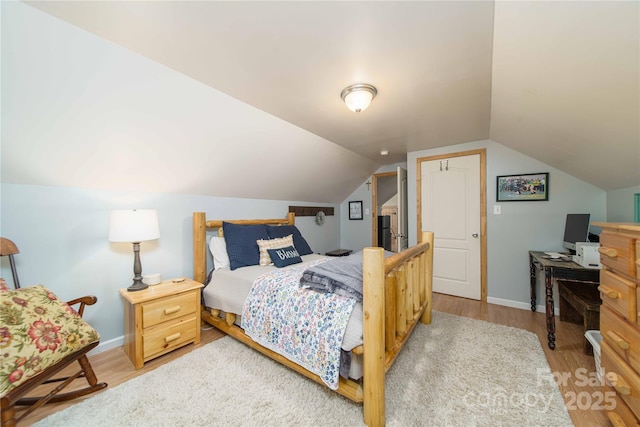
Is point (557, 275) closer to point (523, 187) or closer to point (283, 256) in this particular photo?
point (523, 187)

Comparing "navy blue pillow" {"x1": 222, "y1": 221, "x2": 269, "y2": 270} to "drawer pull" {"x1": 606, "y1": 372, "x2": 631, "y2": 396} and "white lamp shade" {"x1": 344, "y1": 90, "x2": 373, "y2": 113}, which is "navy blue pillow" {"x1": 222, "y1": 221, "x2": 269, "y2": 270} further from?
"drawer pull" {"x1": 606, "y1": 372, "x2": 631, "y2": 396}

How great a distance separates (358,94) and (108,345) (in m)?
2.99

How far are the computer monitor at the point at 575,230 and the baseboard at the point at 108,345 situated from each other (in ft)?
14.6

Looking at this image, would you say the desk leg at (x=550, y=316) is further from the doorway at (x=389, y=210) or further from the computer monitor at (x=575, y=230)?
the doorway at (x=389, y=210)

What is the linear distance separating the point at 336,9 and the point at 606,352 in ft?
7.35

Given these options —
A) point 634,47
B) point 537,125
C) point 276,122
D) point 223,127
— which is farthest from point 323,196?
point 634,47

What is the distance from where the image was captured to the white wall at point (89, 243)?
69.3 inches

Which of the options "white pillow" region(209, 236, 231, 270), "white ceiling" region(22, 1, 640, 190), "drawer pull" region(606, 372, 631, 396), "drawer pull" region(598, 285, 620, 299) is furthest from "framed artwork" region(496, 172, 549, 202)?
"white pillow" region(209, 236, 231, 270)

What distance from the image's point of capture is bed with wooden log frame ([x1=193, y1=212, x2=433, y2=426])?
1312mm

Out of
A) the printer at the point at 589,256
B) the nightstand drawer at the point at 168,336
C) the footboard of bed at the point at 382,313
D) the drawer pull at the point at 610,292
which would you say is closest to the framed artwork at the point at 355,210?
the footboard of bed at the point at 382,313

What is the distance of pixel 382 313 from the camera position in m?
1.33

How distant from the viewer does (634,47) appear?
39.6 inches

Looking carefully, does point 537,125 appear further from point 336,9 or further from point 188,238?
point 188,238

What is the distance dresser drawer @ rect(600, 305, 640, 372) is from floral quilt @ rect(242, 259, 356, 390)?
1.26 metres
